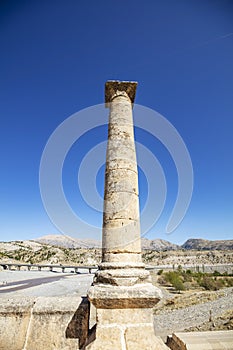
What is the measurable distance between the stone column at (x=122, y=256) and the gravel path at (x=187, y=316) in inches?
492

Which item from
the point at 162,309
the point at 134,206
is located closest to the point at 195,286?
the point at 162,309

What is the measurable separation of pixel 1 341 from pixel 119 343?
1.88 meters

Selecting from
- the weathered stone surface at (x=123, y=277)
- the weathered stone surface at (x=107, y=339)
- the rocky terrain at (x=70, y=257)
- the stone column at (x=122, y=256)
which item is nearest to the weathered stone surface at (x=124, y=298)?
the stone column at (x=122, y=256)

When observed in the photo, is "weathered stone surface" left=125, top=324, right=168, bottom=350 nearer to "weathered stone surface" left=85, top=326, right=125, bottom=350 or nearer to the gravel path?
"weathered stone surface" left=85, top=326, right=125, bottom=350

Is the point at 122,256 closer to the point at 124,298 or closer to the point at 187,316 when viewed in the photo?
the point at 124,298

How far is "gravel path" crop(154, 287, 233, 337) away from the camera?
1555 cm

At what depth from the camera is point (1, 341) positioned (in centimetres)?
378

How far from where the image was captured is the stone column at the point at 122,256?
3492 millimetres

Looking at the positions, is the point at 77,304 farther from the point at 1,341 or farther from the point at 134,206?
the point at 134,206

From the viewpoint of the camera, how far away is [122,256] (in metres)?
4.21

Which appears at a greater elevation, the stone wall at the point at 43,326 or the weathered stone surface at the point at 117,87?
the weathered stone surface at the point at 117,87

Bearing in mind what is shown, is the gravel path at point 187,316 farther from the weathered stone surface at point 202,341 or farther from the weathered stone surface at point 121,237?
the weathered stone surface at point 121,237

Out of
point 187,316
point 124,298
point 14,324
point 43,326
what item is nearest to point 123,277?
point 124,298

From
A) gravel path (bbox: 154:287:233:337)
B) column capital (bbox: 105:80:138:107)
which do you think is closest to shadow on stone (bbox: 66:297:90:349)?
column capital (bbox: 105:80:138:107)
